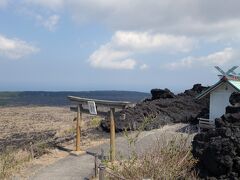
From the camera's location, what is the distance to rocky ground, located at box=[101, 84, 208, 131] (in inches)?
946

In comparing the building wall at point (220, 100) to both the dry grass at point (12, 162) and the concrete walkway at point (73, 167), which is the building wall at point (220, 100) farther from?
the dry grass at point (12, 162)

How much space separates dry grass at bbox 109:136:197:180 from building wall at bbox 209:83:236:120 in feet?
40.7

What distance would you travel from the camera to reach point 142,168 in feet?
35.6

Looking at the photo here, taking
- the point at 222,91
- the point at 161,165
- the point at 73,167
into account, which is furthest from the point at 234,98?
the point at 161,165

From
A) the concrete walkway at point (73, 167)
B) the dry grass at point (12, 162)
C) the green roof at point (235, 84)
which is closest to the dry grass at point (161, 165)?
the concrete walkway at point (73, 167)

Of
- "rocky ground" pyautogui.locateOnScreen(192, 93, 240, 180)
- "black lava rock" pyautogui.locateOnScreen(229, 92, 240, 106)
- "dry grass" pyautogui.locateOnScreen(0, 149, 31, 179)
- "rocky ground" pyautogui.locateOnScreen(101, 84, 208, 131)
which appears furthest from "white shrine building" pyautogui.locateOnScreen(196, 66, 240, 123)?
"rocky ground" pyautogui.locateOnScreen(192, 93, 240, 180)

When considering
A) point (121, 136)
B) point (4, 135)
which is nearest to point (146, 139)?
point (121, 136)

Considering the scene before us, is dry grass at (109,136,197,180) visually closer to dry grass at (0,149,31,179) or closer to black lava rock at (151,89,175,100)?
dry grass at (0,149,31,179)

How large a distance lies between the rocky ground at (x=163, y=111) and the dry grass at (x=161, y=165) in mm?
10655

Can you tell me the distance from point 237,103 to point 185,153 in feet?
33.1

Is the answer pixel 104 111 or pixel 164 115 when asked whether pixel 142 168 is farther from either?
pixel 164 115

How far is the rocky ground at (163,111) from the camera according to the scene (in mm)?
24031

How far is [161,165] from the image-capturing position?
10.7 meters

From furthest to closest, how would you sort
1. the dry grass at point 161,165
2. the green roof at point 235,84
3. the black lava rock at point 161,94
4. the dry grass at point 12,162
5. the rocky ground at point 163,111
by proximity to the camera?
the black lava rock at point 161,94, the rocky ground at point 163,111, the green roof at point 235,84, the dry grass at point 12,162, the dry grass at point 161,165
